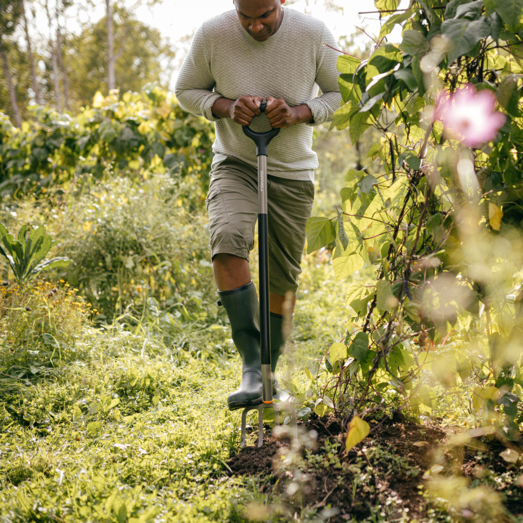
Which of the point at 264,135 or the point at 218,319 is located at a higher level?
the point at 264,135

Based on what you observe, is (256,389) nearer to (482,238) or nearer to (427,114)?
(482,238)

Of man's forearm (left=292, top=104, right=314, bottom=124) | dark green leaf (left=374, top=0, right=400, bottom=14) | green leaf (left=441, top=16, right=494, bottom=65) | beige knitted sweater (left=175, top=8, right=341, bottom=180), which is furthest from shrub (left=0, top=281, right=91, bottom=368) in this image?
green leaf (left=441, top=16, right=494, bottom=65)

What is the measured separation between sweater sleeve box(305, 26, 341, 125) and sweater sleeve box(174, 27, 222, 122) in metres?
0.43

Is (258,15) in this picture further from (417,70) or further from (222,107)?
(417,70)

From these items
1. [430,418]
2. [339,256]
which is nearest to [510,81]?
[339,256]

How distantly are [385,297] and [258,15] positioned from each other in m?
1.23

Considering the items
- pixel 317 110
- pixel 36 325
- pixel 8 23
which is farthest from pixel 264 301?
pixel 8 23

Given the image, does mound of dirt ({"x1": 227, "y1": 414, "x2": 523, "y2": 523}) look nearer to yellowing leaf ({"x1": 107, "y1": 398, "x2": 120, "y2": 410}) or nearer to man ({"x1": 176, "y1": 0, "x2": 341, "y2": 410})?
man ({"x1": 176, "y1": 0, "x2": 341, "y2": 410})

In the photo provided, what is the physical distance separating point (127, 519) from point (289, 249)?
54.4 inches

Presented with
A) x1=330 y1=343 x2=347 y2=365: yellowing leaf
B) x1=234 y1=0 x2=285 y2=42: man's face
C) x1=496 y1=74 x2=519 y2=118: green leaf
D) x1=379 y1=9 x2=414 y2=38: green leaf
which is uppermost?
x1=234 y1=0 x2=285 y2=42: man's face

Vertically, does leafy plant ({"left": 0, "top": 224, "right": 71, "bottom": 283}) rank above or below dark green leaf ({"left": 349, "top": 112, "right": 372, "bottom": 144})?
below

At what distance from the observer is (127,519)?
133cm

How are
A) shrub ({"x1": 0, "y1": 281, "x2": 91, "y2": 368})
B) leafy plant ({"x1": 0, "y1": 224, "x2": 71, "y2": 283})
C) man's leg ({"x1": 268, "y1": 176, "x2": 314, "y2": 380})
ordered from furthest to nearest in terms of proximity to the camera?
leafy plant ({"x1": 0, "y1": 224, "x2": 71, "y2": 283}), shrub ({"x1": 0, "y1": 281, "x2": 91, "y2": 368}), man's leg ({"x1": 268, "y1": 176, "x2": 314, "y2": 380})

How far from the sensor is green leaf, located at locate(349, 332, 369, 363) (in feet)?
4.99
